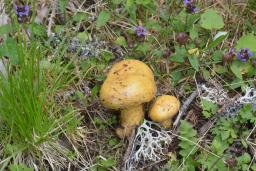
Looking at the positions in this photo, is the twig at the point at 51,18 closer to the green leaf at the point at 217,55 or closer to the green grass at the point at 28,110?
the green grass at the point at 28,110

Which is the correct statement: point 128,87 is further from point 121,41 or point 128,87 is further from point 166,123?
point 121,41

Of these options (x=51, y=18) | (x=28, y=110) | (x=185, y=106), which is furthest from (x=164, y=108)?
(x=51, y=18)

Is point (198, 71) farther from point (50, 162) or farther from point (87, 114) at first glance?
point (50, 162)

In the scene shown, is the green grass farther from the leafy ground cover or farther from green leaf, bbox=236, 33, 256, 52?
green leaf, bbox=236, 33, 256, 52

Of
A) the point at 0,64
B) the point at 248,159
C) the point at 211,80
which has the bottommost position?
the point at 248,159

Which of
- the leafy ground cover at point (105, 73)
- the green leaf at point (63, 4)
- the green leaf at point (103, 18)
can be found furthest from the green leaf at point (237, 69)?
the green leaf at point (63, 4)

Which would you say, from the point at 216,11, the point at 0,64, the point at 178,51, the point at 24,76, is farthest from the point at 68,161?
the point at 216,11
